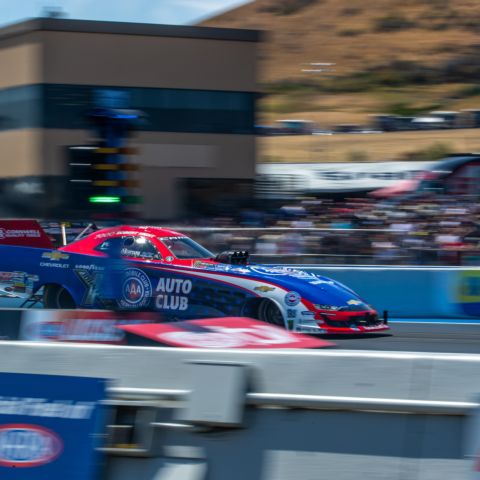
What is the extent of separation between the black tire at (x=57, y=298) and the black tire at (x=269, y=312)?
2.49m

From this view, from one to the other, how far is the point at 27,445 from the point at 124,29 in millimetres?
27293

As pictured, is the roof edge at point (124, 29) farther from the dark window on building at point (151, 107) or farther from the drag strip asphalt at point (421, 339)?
the drag strip asphalt at point (421, 339)

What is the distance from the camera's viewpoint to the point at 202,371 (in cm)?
527

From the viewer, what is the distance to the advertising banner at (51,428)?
525cm

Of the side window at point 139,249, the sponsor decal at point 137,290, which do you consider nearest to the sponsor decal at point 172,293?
the sponsor decal at point 137,290

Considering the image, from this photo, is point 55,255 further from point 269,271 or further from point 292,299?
point 292,299

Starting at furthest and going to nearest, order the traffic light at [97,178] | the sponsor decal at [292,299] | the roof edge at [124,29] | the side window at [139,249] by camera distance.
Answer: the roof edge at [124,29]
the side window at [139,249]
the sponsor decal at [292,299]
the traffic light at [97,178]

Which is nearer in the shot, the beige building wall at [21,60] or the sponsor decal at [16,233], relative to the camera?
the sponsor decal at [16,233]

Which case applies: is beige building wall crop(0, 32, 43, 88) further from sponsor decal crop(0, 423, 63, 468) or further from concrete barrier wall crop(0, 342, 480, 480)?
concrete barrier wall crop(0, 342, 480, 480)

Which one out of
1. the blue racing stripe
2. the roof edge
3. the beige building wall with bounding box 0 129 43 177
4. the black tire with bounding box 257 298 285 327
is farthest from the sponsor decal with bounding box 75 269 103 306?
the roof edge

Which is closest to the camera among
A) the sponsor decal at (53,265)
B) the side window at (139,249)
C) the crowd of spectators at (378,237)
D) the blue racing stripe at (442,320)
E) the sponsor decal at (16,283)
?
the side window at (139,249)

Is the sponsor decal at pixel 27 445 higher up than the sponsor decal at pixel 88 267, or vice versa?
the sponsor decal at pixel 88 267

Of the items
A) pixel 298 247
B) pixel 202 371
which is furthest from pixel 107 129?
pixel 298 247

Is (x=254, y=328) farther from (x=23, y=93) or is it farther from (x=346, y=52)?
(x=346, y=52)
